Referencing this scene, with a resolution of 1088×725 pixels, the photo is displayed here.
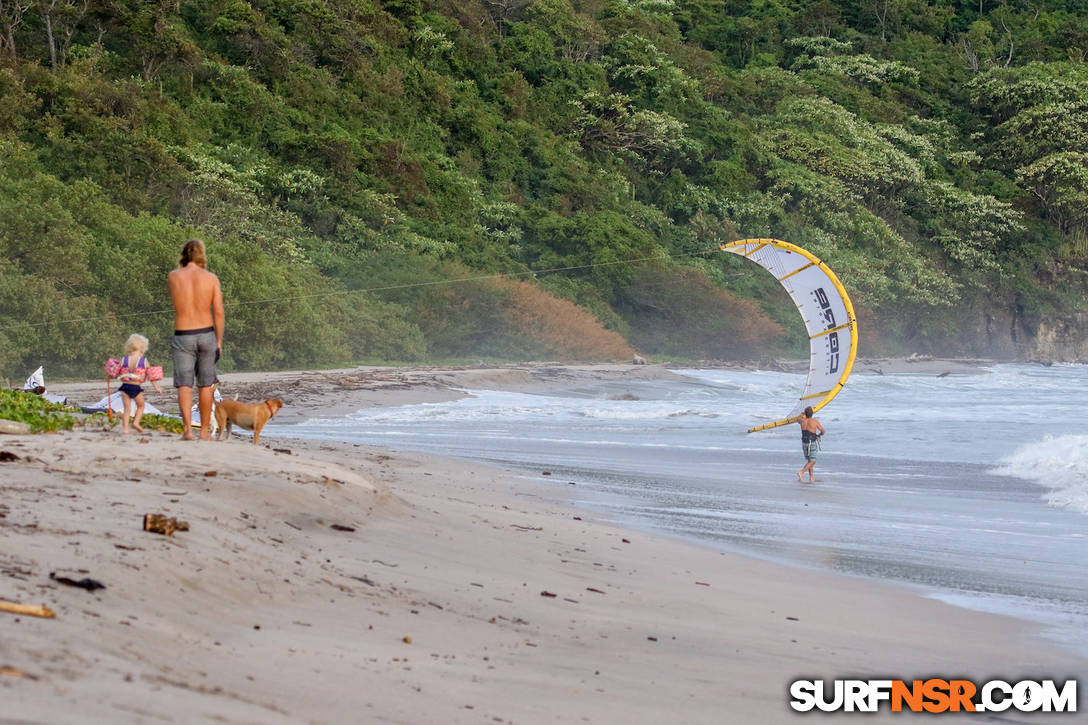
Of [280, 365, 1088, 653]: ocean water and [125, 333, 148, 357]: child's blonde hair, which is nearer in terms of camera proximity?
[280, 365, 1088, 653]: ocean water

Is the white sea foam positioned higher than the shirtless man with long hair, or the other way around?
the shirtless man with long hair

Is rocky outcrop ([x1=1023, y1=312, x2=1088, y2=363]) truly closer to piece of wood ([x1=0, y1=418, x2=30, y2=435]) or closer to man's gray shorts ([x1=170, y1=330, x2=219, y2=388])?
man's gray shorts ([x1=170, y1=330, x2=219, y2=388])

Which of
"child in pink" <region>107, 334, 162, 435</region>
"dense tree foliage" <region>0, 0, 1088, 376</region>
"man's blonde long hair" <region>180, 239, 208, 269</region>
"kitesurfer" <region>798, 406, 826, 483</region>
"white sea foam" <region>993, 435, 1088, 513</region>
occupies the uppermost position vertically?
"dense tree foliage" <region>0, 0, 1088, 376</region>

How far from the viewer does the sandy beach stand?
349 centimetres

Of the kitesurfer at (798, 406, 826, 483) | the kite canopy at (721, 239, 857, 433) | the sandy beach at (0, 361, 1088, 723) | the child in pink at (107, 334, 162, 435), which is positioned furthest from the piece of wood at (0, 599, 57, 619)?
the kite canopy at (721, 239, 857, 433)

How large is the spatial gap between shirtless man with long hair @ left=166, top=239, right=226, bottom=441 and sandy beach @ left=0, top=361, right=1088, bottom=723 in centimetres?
44

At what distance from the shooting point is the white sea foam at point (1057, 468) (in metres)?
11.5

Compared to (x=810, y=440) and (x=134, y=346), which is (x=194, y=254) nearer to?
(x=134, y=346)

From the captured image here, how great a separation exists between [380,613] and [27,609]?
1.49 metres

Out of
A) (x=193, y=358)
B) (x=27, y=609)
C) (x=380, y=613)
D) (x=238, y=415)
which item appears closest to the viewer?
(x=27, y=609)

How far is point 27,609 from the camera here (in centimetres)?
358

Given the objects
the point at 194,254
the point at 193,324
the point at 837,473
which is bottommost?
the point at 837,473

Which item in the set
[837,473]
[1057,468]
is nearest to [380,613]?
[837,473]

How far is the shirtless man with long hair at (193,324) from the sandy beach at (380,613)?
1.44 feet
